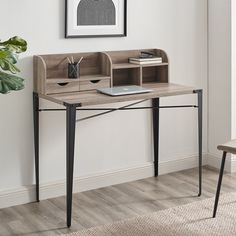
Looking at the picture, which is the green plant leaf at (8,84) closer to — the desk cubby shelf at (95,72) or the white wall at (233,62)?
the desk cubby shelf at (95,72)

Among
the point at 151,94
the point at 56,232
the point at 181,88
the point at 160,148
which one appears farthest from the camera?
the point at 160,148

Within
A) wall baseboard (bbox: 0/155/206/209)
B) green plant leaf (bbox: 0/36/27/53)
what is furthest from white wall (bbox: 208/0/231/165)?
green plant leaf (bbox: 0/36/27/53)

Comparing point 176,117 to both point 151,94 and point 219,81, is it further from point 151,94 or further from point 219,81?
point 151,94

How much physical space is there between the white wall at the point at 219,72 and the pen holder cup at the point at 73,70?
1278 millimetres

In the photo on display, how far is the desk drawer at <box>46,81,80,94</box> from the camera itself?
10.9 ft

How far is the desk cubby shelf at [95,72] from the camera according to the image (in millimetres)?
3352

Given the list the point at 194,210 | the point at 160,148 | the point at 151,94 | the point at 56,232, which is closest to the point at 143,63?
the point at 151,94

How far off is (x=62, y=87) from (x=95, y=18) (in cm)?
59

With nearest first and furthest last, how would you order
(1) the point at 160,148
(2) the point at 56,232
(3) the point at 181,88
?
(2) the point at 56,232 → (3) the point at 181,88 → (1) the point at 160,148

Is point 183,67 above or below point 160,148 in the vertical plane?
above

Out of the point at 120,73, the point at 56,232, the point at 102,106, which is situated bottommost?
the point at 56,232

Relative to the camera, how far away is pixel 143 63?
370cm

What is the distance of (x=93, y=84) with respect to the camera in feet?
11.4

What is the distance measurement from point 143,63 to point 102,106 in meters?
0.41
